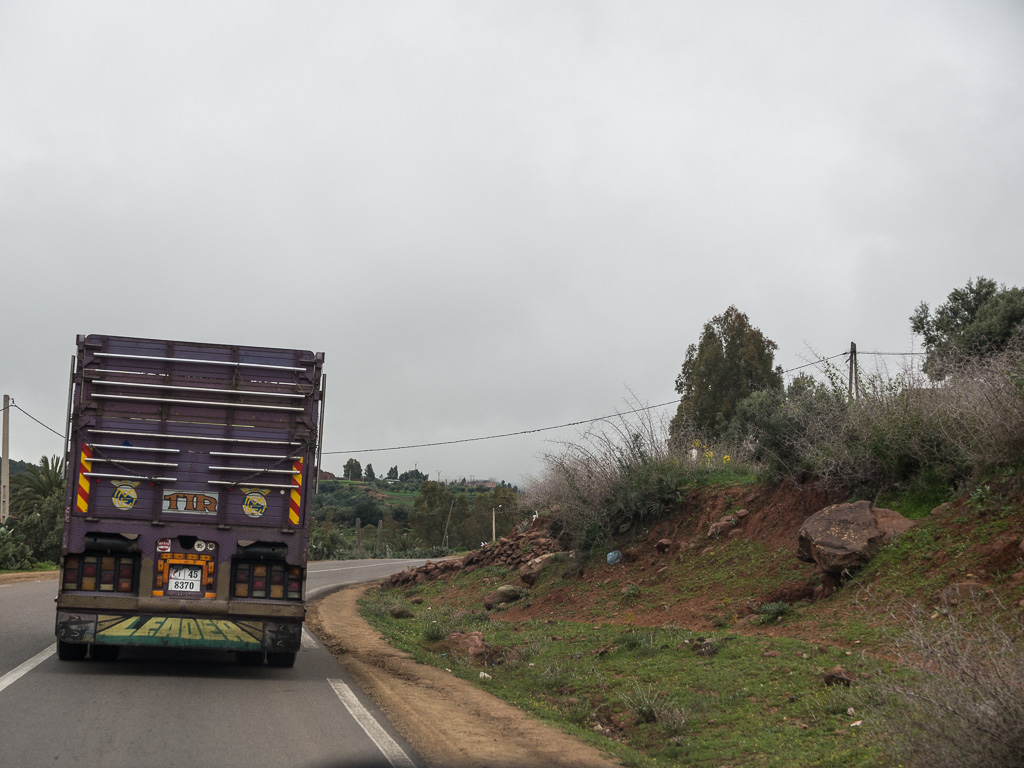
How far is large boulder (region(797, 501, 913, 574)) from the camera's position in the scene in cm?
1247

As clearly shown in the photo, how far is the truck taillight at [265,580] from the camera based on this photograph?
995 cm

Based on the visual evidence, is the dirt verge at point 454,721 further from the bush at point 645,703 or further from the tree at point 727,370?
the tree at point 727,370

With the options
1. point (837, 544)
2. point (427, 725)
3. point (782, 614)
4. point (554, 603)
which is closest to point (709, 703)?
point (427, 725)

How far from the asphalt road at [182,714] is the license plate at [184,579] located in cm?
99

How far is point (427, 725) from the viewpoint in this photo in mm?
8078

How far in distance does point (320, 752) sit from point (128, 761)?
1.39 m

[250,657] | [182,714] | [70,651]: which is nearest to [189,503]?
[70,651]

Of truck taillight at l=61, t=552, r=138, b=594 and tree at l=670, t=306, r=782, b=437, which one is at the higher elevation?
tree at l=670, t=306, r=782, b=437

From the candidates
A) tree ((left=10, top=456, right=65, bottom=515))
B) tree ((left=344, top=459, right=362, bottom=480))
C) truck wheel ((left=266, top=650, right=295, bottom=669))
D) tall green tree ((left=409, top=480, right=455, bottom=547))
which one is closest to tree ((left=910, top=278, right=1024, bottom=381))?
truck wheel ((left=266, top=650, right=295, bottom=669))

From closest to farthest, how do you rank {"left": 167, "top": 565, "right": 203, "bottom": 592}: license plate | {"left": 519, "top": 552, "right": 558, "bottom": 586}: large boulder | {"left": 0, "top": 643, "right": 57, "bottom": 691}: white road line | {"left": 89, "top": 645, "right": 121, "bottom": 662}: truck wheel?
1. {"left": 0, "top": 643, "right": 57, "bottom": 691}: white road line
2. {"left": 167, "top": 565, "right": 203, "bottom": 592}: license plate
3. {"left": 89, "top": 645, "right": 121, "bottom": 662}: truck wheel
4. {"left": 519, "top": 552, "right": 558, "bottom": 586}: large boulder

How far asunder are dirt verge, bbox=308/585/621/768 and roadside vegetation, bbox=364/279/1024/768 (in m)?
0.50

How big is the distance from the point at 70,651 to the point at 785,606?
30.6 ft

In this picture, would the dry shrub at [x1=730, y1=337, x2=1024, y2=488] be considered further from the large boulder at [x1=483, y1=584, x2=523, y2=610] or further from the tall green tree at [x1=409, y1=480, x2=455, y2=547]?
the tall green tree at [x1=409, y1=480, x2=455, y2=547]

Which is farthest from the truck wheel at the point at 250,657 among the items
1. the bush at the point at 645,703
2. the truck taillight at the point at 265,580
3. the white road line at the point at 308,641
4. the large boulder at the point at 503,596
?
the large boulder at the point at 503,596
